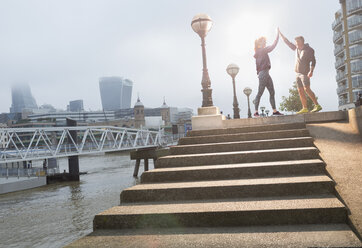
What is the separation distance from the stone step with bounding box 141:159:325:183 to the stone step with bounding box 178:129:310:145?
1404mm

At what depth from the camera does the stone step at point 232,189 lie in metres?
4.07

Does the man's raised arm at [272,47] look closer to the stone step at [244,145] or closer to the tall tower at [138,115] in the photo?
the stone step at [244,145]

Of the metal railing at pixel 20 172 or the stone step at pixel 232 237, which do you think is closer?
the stone step at pixel 232 237

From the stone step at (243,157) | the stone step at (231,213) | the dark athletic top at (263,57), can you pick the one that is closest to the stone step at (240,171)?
the stone step at (243,157)

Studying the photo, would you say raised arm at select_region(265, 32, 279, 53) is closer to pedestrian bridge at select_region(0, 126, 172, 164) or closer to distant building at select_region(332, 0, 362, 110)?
pedestrian bridge at select_region(0, 126, 172, 164)

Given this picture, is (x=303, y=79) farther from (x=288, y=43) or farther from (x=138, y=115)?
(x=138, y=115)

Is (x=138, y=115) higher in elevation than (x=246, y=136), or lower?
higher

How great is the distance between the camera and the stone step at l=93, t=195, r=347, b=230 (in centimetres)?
350

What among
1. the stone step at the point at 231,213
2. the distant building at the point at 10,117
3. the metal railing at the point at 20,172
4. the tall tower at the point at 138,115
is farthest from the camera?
the distant building at the point at 10,117

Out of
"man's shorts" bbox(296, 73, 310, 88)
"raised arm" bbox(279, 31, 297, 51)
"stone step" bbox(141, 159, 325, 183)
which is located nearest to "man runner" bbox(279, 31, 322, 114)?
"man's shorts" bbox(296, 73, 310, 88)

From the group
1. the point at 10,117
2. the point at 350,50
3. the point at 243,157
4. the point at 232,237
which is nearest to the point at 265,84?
the point at 243,157

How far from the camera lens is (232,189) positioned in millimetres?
4301

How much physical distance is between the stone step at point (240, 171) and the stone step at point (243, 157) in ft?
0.71

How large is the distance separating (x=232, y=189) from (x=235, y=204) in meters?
0.41
